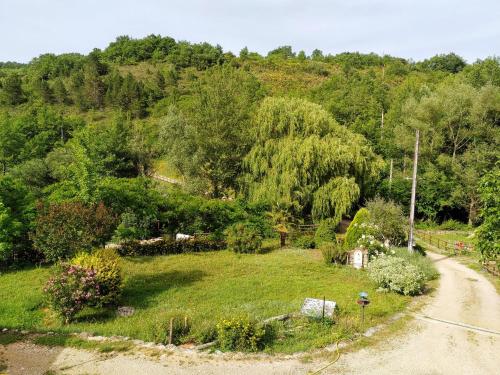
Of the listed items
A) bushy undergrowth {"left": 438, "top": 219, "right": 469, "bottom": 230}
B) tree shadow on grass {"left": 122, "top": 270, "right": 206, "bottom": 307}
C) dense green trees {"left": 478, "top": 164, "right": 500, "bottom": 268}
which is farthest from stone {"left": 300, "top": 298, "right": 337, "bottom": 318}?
bushy undergrowth {"left": 438, "top": 219, "right": 469, "bottom": 230}

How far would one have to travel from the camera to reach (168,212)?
22.2 m

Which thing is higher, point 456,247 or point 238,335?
point 238,335

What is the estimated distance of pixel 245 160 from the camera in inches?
1096

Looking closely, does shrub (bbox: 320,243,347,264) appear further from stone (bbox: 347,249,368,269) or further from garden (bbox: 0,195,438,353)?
stone (bbox: 347,249,368,269)

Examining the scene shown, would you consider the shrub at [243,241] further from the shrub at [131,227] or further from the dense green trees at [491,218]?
the dense green trees at [491,218]

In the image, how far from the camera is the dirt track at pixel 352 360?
868 cm

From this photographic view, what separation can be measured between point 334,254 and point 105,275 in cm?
1133

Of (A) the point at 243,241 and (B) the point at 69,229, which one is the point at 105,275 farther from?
(A) the point at 243,241

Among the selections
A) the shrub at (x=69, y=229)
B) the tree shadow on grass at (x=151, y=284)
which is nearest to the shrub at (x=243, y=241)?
the tree shadow on grass at (x=151, y=284)

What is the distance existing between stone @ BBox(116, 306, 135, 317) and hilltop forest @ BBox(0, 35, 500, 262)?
111 inches

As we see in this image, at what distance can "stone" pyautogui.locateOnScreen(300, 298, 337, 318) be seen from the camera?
11.3m

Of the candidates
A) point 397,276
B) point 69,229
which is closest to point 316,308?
point 397,276

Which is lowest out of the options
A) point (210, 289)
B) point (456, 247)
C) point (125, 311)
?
point (456, 247)

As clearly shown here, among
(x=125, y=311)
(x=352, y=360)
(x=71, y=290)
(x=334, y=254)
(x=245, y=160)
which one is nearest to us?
(x=352, y=360)
